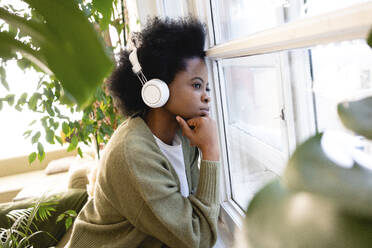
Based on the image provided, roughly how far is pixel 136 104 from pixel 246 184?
20.2 inches

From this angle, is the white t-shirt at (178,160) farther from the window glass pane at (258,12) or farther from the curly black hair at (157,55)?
the window glass pane at (258,12)

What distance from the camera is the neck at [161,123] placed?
109cm

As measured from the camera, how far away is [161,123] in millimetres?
1095

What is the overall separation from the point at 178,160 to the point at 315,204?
1.04m

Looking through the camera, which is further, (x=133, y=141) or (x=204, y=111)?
(x=204, y=111)

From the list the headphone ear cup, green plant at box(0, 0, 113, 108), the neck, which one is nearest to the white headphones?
the headphone ear cup

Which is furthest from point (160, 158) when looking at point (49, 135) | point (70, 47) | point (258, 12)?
point (70, 47)

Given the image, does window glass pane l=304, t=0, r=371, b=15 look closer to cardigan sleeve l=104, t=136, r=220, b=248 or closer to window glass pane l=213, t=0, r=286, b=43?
window glass pane l=213, t=0, r=286, b=43

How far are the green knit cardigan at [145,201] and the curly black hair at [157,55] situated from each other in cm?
12

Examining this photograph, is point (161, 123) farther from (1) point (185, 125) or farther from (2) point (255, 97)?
(2) point (255, 97)

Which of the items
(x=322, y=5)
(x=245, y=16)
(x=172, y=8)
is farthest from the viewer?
(x=172, y=8)

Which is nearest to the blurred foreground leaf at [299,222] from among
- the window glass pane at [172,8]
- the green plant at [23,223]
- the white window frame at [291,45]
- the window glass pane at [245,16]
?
the white window frame at [291,45]

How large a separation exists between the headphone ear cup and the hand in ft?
0.32

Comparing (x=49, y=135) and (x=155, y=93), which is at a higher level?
(x=155, y=93)
